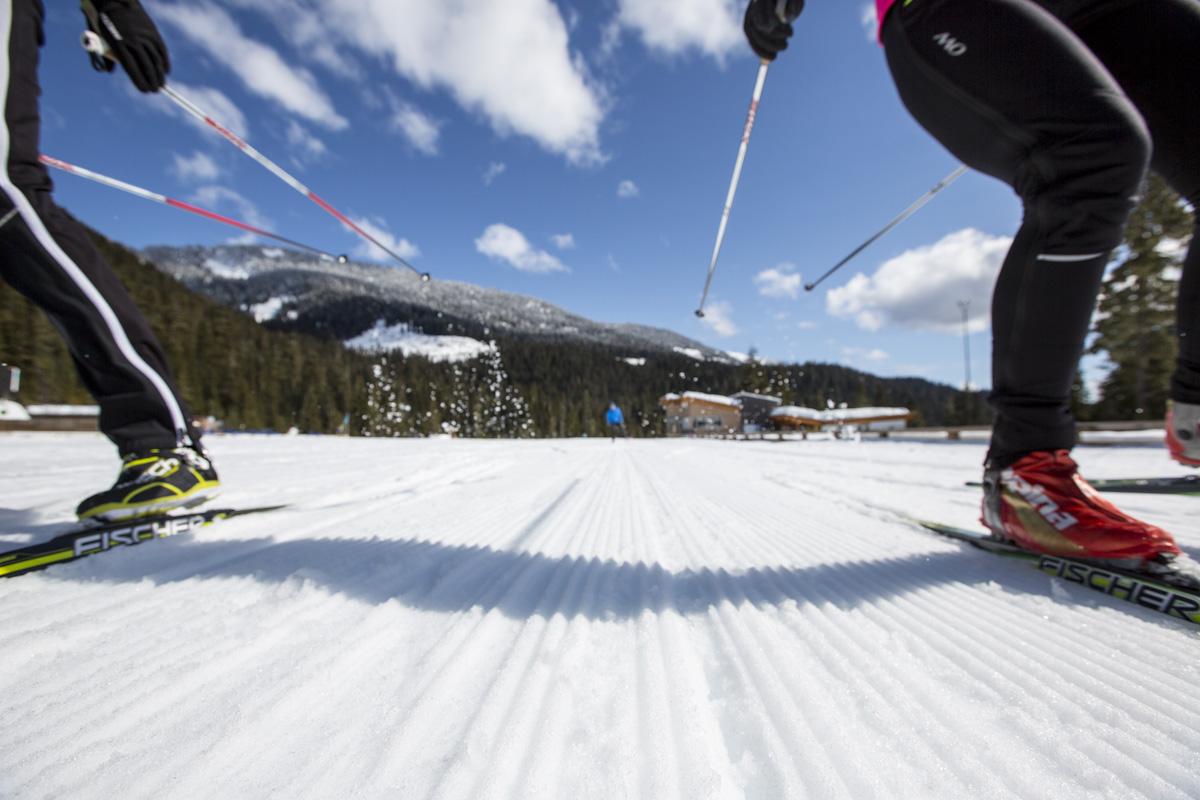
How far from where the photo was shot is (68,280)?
117 centimetres

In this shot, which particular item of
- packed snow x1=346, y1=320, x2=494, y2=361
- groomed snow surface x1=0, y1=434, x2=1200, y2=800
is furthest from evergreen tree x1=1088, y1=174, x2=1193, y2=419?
packed snow x1=346, y1=320, x2=494, y2=361

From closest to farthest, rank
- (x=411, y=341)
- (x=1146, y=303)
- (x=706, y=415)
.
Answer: (x=1146, y=303) < (x=706, y=415) < (x=411, y=341)

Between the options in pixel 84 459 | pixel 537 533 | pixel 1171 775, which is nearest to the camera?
pixel 1171 775

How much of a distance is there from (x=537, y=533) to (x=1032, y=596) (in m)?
1.07

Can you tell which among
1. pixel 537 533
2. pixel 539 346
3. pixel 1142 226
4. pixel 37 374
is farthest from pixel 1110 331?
pixel 539 346

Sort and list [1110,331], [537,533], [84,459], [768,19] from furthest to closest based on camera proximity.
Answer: [1110,331] < [84,459] < [768,19] < [537,533]

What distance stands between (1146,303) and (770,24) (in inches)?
656

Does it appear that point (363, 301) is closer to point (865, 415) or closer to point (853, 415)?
point (853, 415)

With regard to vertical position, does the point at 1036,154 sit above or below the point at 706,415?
above

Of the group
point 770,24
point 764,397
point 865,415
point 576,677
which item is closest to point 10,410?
point 576,677

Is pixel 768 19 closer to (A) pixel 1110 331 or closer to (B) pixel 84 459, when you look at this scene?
(B) pixel 84 459

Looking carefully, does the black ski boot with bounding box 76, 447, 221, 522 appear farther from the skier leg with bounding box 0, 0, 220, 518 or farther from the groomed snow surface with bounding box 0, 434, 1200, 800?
the groomed snow surface with bounding box 0, 434, 1200, 800

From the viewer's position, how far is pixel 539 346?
96.1m

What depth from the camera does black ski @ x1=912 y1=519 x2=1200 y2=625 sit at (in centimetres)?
79
